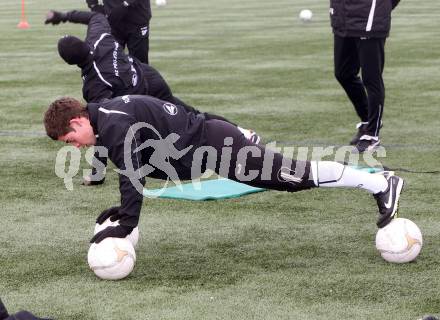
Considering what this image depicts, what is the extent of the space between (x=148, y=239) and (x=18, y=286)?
130cm

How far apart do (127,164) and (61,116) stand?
0.50 metres

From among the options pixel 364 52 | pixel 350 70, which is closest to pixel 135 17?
pixel 350 70

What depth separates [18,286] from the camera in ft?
19.4

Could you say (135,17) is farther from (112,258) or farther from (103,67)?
(112,258)

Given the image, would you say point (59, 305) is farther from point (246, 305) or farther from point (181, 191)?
point (181, 191)

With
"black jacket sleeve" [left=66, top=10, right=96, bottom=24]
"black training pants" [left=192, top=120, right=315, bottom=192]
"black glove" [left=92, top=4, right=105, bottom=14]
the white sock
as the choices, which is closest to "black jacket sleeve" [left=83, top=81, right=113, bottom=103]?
"black jacket sleeve" [left=66, top=10, right=96, bottom=24]

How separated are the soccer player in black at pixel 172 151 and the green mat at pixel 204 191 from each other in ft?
5.14

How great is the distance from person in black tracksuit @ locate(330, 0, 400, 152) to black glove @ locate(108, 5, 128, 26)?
2.13 m

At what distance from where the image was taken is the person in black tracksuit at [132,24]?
9.82 metres

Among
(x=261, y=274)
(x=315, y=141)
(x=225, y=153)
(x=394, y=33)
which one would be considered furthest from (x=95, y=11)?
(x=394, y=33)

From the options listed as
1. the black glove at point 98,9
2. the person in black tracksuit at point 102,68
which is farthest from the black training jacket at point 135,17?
the person in black tracksuit at point 102,68

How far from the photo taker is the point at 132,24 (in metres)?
10.1

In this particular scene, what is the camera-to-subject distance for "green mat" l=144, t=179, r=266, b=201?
8107 mm

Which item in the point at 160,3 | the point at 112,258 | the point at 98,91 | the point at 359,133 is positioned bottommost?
the point at 160,3
